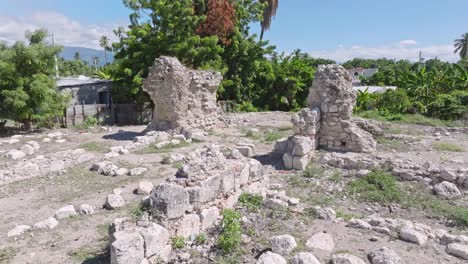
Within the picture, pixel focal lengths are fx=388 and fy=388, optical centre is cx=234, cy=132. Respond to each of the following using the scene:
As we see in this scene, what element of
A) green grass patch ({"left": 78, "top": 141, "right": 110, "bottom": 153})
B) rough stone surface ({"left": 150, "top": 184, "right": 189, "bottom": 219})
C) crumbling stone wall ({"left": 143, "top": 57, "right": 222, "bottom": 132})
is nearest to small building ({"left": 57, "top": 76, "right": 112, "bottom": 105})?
crumbling stone wall ({"left": 143, "top": 57, "right": 222, "bottom": 132})

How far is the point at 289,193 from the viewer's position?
8297 millimetres

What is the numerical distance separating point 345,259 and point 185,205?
2.29 metres

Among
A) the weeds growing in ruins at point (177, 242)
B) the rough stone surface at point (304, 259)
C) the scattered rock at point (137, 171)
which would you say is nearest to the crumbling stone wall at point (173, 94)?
the scattered rock at point (137, 171)

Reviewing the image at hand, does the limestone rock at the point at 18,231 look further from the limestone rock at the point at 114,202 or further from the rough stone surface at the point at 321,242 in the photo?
the rough stone surface at the point at 321,242

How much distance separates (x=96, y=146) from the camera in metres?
13.2

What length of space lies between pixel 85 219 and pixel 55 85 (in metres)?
12.9

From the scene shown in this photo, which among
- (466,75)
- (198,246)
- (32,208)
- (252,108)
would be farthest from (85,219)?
(466,75)

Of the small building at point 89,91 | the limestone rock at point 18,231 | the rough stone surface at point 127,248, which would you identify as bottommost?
the limestone rock at point 18,231

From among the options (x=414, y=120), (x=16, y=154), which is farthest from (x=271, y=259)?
(x=414, y=120)

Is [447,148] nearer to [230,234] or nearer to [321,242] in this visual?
[321,242]

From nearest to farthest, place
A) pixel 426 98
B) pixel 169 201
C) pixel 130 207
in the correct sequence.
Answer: pixel 169 201 < pixel 130 207 < pixel 426 98

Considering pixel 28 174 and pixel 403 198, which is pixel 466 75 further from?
pixel 28 174

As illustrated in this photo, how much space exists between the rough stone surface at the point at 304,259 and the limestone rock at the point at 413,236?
5.73ft

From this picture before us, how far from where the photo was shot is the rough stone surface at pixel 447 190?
811 centimetres
